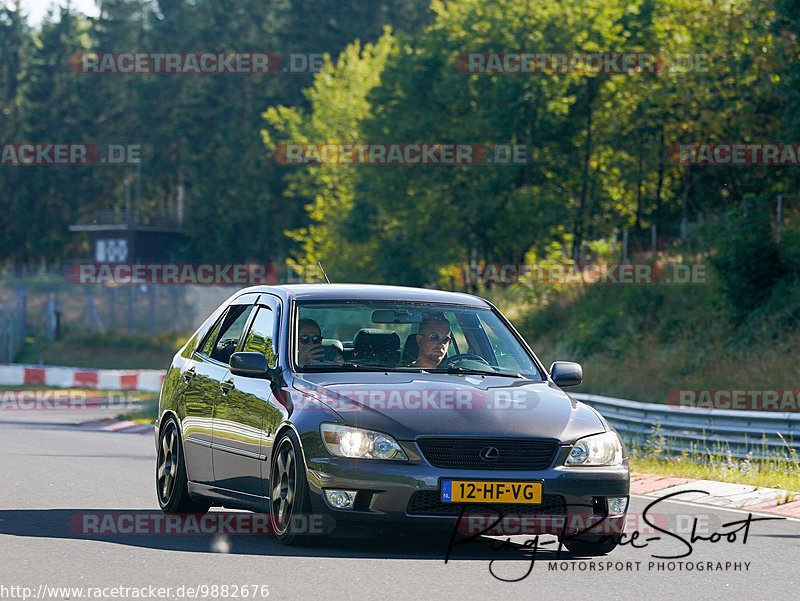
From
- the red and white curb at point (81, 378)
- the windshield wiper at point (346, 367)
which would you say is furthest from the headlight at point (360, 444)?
the red and white curb at point (81, 378)

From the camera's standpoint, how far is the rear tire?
9.18m

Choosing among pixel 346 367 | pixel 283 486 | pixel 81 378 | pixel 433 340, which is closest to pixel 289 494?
pixel 283 486

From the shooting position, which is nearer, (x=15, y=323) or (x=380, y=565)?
(x=380, y=565)

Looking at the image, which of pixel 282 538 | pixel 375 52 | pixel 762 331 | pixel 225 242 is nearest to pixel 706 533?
pixel 282 538

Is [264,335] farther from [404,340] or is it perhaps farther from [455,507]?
[455,507]

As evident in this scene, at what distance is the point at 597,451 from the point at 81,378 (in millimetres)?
30568

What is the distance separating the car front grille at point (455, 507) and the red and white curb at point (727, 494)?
13.2 ft

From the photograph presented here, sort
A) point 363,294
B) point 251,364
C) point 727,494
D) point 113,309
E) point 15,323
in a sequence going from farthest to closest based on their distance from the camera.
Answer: point 113,309
point 15,323
point 727,494
point 363,294
point 251,364

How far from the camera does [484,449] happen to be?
871 centimetres

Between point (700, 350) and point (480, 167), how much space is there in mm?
21433

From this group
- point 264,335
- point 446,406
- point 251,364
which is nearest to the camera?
point 446,406

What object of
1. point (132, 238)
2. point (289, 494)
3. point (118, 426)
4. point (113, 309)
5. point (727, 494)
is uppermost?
point (289, 494)

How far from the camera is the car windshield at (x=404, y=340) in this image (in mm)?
9938

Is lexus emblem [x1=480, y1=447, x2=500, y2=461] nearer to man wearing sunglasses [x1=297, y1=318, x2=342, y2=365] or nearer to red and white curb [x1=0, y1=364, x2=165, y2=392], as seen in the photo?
man wearing sunglasses [x1=297, y1=318, x2=342, y2=365]
